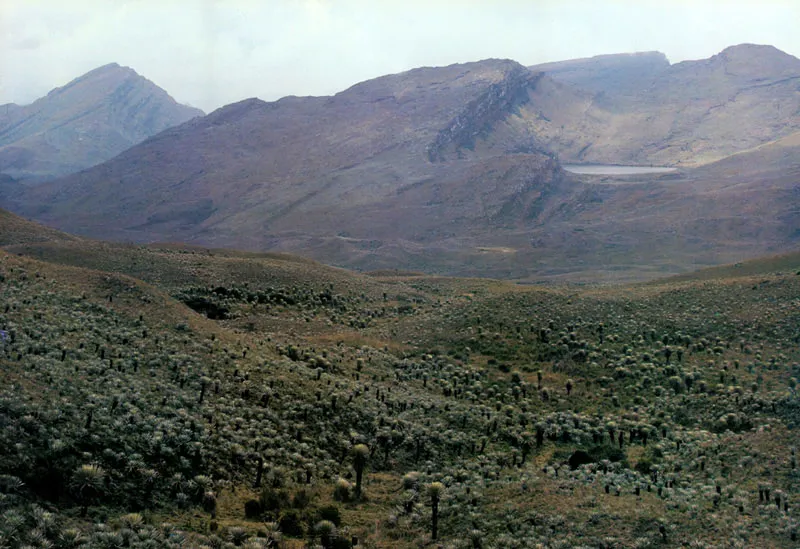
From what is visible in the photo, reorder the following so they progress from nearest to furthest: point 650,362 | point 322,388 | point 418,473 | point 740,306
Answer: point 418,473 → point 322,388 → point 650,362 → point 740,306

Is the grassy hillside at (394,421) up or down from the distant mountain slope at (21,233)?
down

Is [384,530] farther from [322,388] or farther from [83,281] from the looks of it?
[83,281]

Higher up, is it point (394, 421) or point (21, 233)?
point (21, 233)

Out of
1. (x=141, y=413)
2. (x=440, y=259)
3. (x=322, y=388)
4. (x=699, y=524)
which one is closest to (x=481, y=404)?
(x=322, y=388)

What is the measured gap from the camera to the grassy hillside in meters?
26.7

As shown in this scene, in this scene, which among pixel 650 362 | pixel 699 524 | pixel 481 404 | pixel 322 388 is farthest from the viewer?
pixel 650 362

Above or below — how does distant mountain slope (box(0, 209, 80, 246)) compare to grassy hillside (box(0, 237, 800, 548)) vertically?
above

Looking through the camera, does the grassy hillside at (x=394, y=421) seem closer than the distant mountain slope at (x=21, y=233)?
Yes

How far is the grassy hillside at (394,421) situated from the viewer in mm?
26734

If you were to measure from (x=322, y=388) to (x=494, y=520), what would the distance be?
1541 centimetres

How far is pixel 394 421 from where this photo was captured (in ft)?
131

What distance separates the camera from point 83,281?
53625 mm

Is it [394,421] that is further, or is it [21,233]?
[21,233]

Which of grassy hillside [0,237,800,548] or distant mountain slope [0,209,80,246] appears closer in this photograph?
grassy hillside [0,237,800,548]
